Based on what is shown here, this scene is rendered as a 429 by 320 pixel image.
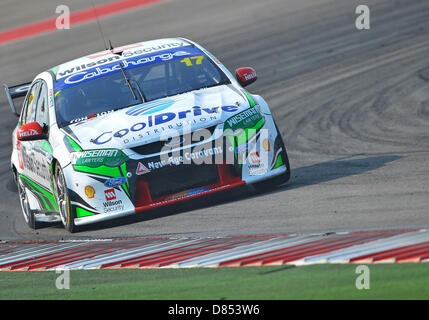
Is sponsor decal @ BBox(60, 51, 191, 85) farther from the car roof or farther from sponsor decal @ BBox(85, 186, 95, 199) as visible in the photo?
sponsor decal @ BBox(85, 186, 95, 199)

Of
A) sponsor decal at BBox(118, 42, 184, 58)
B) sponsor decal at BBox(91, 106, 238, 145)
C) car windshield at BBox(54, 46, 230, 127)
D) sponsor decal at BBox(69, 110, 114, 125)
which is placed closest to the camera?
sponsor decal at BBox(91, 106, 238, 145)

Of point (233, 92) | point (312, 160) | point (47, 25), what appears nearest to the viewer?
point (233, 92)

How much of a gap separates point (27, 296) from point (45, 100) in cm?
380

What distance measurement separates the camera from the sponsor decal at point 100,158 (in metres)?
7.71

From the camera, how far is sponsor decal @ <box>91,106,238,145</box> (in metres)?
7.82

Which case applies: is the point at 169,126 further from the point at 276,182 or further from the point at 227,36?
the point at 227,36

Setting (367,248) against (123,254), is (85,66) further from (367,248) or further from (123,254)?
(367,248)

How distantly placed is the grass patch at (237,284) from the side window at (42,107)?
2.95m

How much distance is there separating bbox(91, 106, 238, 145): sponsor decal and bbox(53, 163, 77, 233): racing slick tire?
0.48 metres

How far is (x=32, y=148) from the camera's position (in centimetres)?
905

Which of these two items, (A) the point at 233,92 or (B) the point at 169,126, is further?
(A) the point at 233,92

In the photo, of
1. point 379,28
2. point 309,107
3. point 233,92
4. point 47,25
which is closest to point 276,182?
point 233,92

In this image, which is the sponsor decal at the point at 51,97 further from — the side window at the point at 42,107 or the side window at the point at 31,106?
the side window at the point at 31,106

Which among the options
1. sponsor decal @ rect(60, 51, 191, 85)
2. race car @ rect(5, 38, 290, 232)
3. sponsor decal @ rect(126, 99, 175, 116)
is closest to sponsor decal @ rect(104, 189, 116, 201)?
race car @ rect(5, 38, 290, 232)
